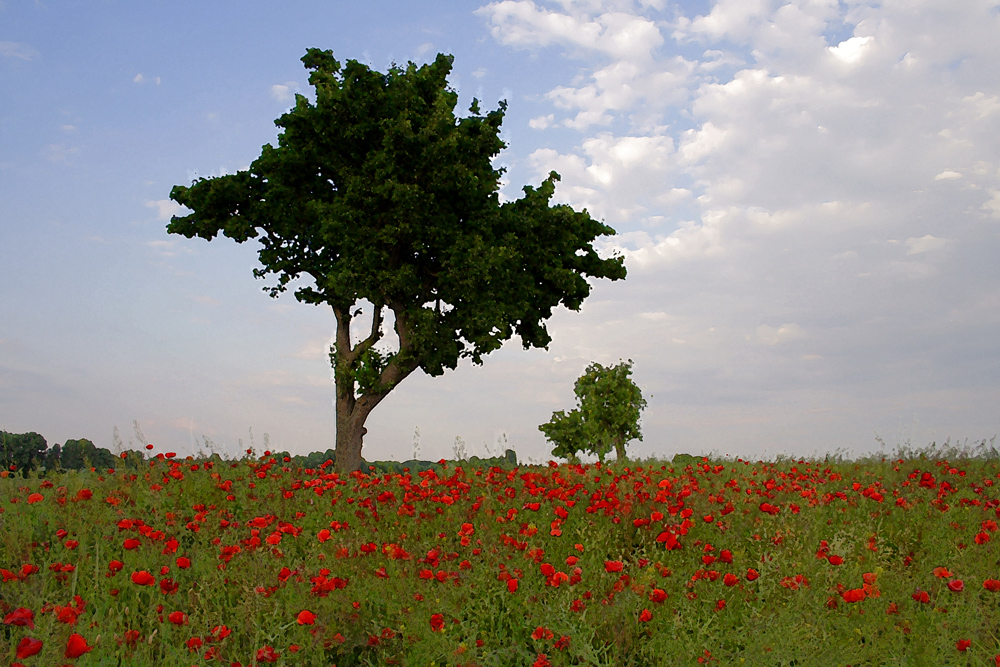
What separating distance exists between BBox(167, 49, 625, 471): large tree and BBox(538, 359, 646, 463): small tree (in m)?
5.61

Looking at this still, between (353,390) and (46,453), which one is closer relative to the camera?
(46,453)

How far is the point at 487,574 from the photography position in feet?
18.2

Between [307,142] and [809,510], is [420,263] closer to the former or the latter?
[307,142]

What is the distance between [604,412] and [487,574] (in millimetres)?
21216

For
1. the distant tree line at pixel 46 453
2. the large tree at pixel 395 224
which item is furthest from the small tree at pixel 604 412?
the distant tree line at pixel 46 453

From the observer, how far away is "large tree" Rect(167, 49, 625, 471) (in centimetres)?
1838

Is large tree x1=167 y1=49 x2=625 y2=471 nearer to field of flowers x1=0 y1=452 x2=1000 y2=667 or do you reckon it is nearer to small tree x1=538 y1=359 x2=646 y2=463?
small tree x1=538 y1=359 x2=646 y2=463

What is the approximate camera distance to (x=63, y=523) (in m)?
7.37

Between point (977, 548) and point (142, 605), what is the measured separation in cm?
772

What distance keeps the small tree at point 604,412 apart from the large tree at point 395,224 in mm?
5614

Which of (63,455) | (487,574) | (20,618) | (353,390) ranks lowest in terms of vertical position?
(487,574)

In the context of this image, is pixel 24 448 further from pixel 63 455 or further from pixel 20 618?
pixel 20 618

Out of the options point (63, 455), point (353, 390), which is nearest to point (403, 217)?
point (353, 390)

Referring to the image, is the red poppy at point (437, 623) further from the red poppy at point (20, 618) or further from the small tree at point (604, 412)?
the small tree at point (604, 412)
